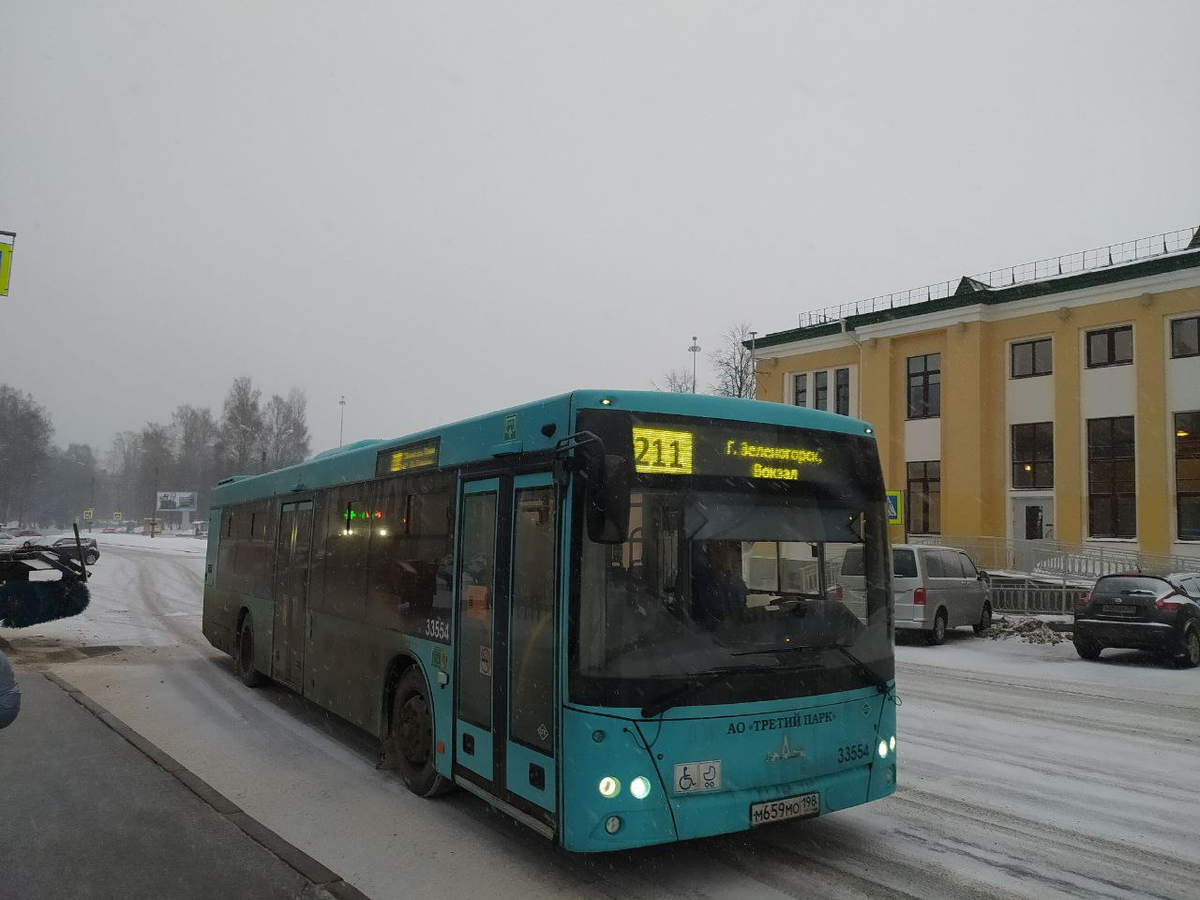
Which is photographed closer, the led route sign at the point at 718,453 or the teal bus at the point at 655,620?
the teal bus at the point at 655,620

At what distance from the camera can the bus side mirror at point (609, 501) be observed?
4.61 m

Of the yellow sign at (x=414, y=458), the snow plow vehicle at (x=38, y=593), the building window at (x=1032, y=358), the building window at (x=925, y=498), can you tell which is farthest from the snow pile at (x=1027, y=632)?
the snow plow vehicle at (x=38, y=593)

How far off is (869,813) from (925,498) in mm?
28988

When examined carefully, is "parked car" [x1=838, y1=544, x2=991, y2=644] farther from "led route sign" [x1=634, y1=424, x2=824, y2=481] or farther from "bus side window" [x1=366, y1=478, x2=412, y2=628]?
"led route sign" [x1=634, y1=424, x2=824, y2=481]

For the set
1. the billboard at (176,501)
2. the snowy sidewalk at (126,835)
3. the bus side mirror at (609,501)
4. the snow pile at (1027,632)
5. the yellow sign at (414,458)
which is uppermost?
the billboard at (176,501)

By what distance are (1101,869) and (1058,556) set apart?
23180 millimetres

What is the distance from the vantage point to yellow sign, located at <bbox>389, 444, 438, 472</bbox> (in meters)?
7.14

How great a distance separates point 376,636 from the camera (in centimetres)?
766

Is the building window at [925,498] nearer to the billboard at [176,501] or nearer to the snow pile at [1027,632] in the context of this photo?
the snow pile at [1027,632]

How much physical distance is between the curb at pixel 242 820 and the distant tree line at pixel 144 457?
223 feet

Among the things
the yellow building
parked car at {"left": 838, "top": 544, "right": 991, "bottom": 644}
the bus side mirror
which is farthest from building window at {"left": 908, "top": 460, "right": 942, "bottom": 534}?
the bus side mirror

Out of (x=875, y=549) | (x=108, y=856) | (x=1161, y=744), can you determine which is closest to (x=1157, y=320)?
(x=1161, y=744)

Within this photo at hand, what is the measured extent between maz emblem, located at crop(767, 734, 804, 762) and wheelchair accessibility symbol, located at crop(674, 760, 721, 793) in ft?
1.19

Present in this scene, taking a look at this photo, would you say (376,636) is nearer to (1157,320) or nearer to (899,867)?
(899,867)
